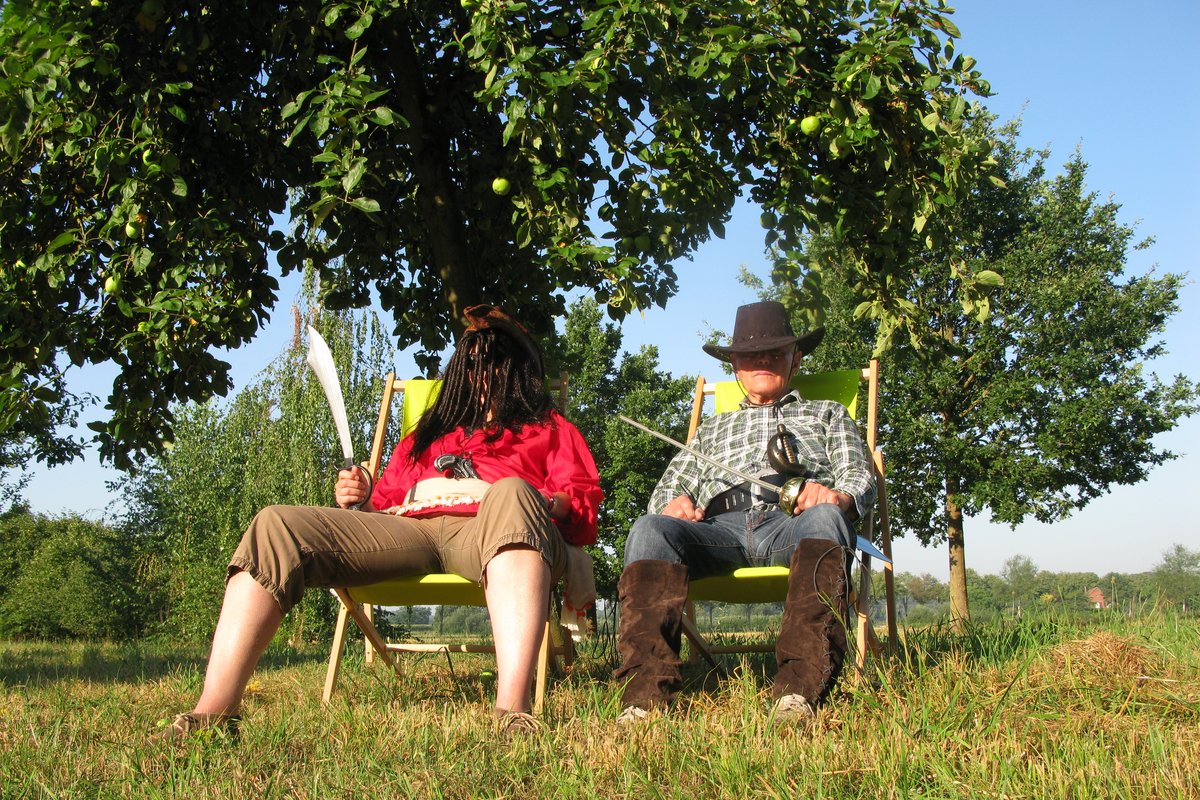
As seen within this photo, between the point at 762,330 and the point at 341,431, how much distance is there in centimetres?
166

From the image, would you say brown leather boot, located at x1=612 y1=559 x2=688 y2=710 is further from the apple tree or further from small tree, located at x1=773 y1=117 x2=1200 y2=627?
small tree, located at x1=773 y1=117 x2=1200 y2=627

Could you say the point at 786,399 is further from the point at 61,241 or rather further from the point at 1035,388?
the point at 1035,388

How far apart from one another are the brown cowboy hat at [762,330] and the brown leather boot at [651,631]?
1120 mm

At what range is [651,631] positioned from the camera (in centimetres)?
298

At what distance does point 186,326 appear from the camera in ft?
16.0

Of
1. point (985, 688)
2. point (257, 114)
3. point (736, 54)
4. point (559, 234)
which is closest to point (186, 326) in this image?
point (257, 114)

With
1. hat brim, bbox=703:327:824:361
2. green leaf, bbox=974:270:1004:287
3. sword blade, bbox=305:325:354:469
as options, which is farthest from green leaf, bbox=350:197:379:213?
green leaf, bbox=974:270:1004:287

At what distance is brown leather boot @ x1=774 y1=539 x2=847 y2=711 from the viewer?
2764 millimetres

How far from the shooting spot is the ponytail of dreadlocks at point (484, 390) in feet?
12.2

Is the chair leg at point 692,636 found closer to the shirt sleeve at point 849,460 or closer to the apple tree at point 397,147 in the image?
the shirt sleeve at point 849,460

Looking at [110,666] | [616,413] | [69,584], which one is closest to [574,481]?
[110,666]

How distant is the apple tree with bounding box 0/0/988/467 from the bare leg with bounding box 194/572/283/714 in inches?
70.9

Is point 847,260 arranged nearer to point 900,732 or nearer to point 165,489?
point 900,732

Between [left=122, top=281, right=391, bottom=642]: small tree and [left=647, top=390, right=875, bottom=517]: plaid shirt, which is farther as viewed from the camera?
[left=122, top=281, right=391, bottom=642]: small tree
